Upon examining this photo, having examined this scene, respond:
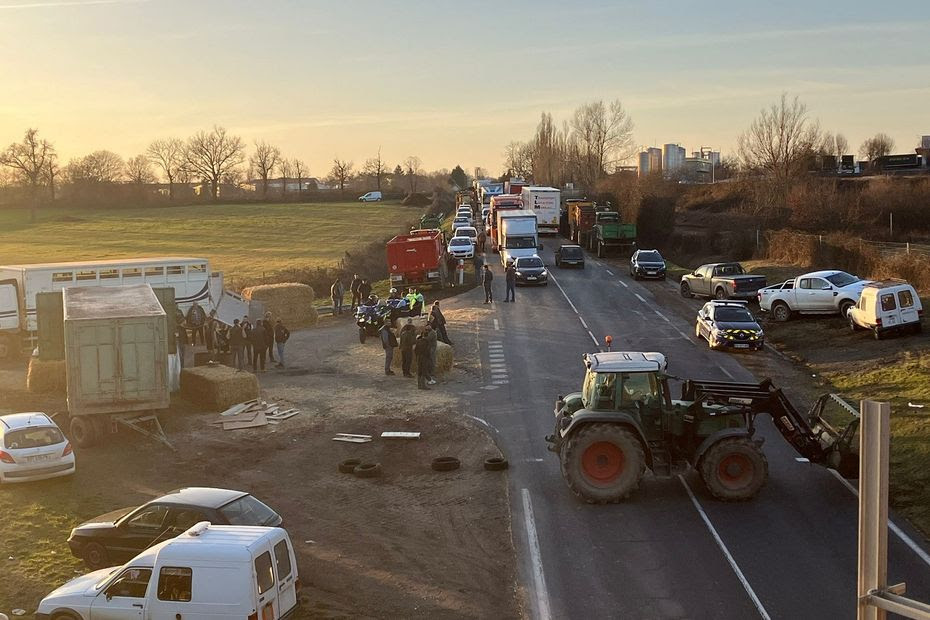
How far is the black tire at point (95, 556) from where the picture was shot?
44.0ft

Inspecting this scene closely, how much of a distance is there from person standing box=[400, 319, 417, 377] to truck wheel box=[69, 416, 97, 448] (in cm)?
945

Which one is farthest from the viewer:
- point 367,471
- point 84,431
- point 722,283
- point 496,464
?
point 722,283

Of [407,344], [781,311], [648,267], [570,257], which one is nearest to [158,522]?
[407,344]

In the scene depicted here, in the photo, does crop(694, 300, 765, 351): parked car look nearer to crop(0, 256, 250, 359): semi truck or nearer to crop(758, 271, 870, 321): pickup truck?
crop(758, 271, 870, 321): pickup truck

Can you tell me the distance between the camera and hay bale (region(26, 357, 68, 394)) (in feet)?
83.4

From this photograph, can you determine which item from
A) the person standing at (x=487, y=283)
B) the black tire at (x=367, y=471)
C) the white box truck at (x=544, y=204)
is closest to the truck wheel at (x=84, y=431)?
the black tire at (x=367, y=471)

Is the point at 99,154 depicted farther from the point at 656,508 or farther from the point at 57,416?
the point at 656,508

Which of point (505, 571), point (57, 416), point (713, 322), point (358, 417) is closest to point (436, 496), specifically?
point (505, 571)

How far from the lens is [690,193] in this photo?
101 meters

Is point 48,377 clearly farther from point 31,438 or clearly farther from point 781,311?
point 781,311

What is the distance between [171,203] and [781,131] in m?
88.9

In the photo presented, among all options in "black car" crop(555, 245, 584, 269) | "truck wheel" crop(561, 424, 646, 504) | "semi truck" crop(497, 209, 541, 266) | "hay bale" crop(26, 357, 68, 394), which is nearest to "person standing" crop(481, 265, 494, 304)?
"semi truck" crop(497, 209, 541, 266)

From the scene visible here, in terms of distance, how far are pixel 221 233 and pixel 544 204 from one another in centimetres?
4725

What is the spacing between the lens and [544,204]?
65812mm
